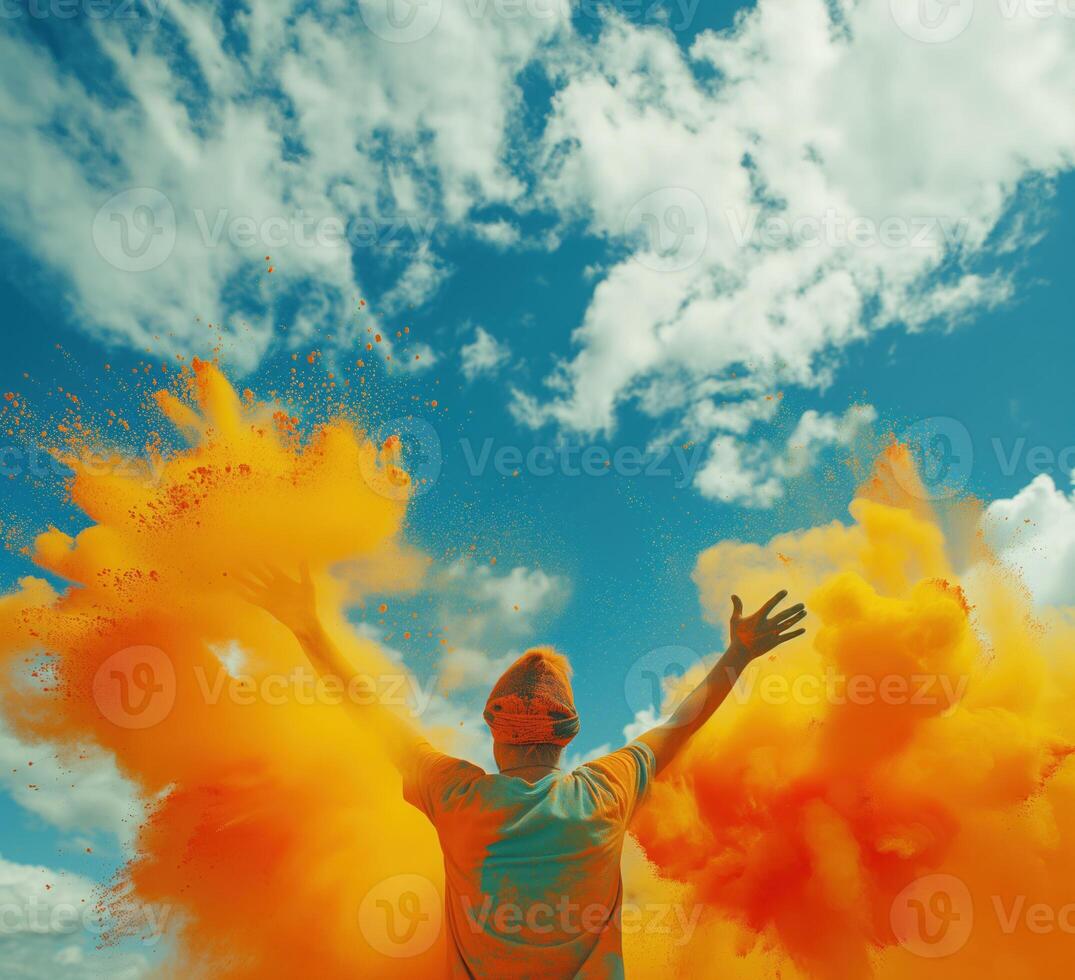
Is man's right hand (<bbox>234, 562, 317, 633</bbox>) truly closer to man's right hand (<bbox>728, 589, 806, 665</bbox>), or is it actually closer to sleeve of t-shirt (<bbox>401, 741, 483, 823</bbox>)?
sleeve of t-shirt (<bbox>401, 741, 483, 823</bbox>)

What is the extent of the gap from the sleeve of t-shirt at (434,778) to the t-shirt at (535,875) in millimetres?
43

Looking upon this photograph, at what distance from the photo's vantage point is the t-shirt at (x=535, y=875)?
382 centimetres

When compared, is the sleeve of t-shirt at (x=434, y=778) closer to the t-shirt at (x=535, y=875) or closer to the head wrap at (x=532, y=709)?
the t-shirt at (x=535, y=875)

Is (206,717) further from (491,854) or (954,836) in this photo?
(954,836)

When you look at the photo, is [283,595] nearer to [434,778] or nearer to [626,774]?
[434,778]

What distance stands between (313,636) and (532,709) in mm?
2540

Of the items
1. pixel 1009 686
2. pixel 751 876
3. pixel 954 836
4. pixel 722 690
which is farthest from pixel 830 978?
pixel 722 690

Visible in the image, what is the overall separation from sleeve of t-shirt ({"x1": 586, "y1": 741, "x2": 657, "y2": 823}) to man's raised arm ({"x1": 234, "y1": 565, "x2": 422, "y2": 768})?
1421 millimetres

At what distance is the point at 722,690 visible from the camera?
504cm

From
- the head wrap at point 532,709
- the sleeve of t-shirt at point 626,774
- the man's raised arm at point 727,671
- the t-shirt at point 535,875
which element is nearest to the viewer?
the t-shirt at point 535,875

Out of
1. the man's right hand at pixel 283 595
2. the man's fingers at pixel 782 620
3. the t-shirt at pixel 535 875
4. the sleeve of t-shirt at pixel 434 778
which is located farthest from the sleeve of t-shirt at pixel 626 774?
the man's right hand at pixel 283 595

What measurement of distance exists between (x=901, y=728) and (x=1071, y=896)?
3764 mm

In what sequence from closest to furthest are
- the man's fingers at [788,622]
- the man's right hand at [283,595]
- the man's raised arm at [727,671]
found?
the man's raised arm at [727,671], the man's fingers at [788,622], the man's right hand at [283,595]

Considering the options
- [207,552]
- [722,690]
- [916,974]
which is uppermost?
[207,552]
